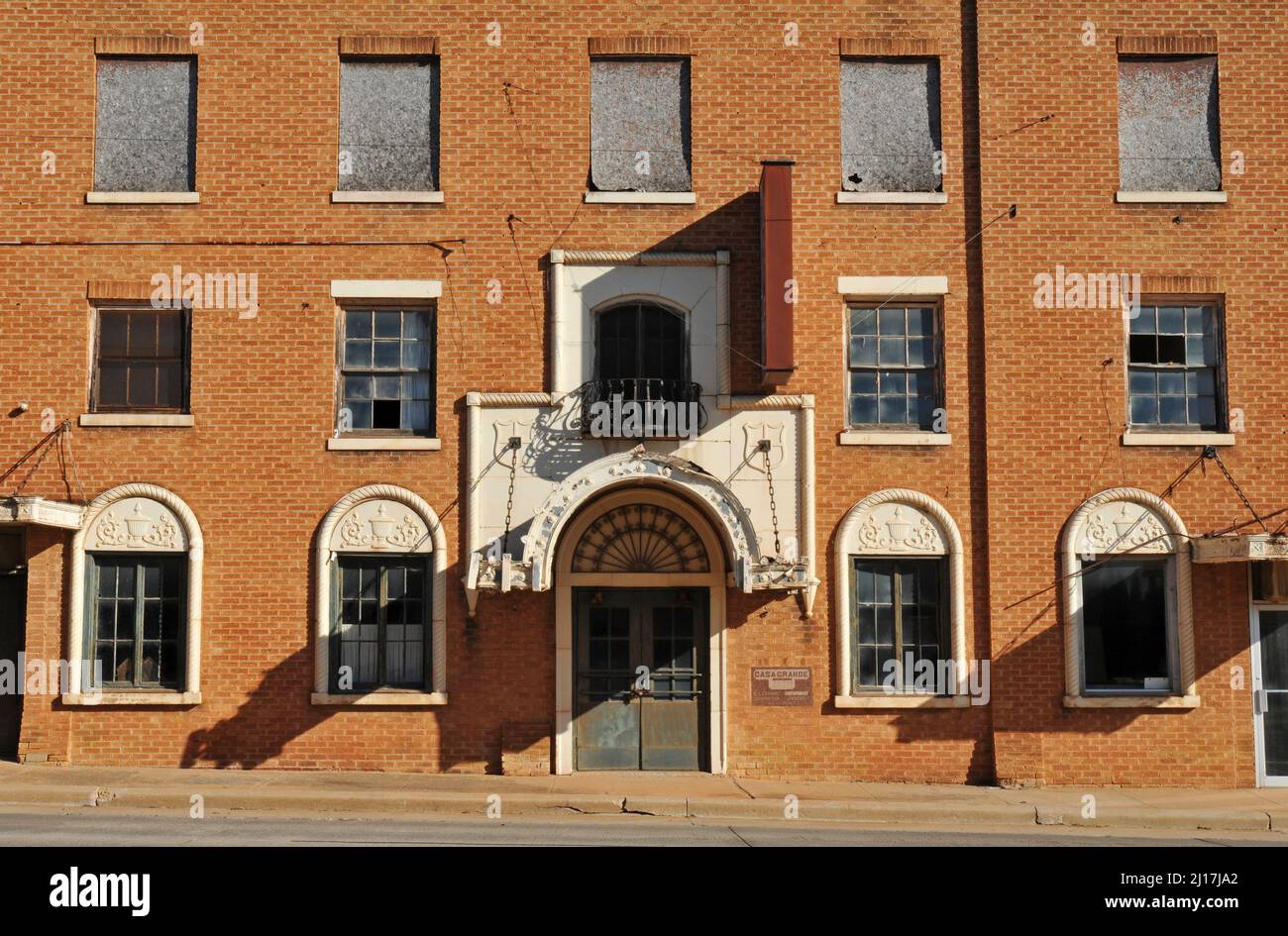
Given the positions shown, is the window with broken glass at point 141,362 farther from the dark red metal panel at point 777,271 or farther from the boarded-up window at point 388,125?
the dark red metal panel at point 777,271

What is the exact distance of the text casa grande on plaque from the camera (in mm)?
18766

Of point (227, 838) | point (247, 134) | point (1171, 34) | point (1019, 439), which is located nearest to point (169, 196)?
point (247, 134)

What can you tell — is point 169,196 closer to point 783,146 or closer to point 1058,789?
point 783,146

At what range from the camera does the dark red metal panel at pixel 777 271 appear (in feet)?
58.5

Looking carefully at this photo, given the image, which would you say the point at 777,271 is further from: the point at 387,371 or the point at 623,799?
the point at 623,799

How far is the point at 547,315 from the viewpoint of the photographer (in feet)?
62.8

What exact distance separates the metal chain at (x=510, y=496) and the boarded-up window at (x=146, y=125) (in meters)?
5.46

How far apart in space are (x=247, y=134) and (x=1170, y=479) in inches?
502

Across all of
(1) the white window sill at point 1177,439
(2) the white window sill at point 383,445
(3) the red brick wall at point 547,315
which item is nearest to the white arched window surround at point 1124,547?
(3) the red brick wall at point 547,315

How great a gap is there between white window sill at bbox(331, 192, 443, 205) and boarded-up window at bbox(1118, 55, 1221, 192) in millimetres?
9048

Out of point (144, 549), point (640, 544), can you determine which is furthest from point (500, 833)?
point (144, 549)

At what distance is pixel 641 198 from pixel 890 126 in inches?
135

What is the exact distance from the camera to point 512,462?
61.8 feet

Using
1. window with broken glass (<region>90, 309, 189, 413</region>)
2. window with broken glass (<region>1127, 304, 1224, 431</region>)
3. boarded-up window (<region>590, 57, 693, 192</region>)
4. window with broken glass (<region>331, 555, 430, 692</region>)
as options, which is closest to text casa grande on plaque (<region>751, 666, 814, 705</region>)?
window with broken glass (<region>331, 555, 430, 692</region>)
